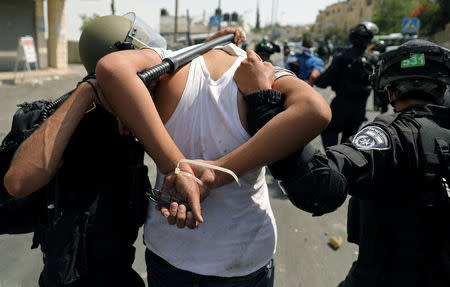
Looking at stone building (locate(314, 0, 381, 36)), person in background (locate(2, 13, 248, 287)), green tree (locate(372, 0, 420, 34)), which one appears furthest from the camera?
stone building (locate(314, 0, 381, 36))

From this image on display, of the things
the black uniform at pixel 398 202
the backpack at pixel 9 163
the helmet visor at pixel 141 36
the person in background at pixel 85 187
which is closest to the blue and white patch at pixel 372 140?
the black uniform at pixel 398 202

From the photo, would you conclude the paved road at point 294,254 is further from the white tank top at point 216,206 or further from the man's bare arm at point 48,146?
the man's bare arm at point 48,146

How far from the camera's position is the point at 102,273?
1.30 metres

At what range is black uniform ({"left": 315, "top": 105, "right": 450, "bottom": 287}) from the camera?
126 centimetres

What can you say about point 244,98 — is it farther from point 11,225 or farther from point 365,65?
point 365,65

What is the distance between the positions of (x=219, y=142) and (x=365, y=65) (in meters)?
3.60

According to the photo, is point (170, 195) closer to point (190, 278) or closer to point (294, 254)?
point (190, 278)

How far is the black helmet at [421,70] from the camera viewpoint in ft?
4.55

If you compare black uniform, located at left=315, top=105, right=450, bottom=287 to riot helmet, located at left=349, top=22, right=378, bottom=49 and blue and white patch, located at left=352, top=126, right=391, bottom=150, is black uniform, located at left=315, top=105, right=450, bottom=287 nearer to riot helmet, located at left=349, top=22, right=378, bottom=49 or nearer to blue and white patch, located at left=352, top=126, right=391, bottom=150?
blue and white patch, located at left=352, top=126, right=391, bottom=150

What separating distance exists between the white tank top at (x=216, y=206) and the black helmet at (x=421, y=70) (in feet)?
2.38

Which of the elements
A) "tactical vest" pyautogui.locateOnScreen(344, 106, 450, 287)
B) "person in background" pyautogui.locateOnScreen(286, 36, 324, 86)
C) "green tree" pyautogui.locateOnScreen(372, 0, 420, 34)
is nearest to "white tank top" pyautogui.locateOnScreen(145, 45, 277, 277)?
"tactical vest" pyautogui.locateOnScreen(344, 106, 450, 287)

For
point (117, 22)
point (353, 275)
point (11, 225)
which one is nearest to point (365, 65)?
point (353, 275)

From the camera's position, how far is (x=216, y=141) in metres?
1.09

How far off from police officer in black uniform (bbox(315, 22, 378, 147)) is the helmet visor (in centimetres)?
312
